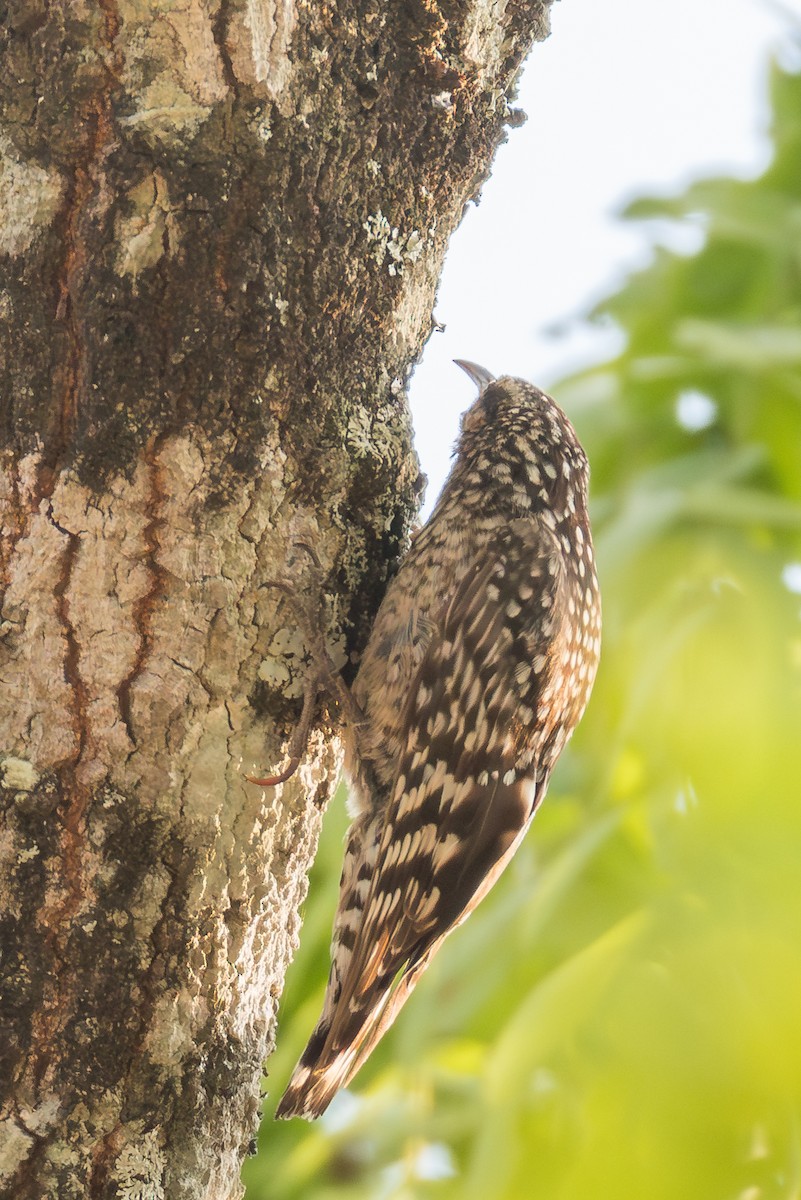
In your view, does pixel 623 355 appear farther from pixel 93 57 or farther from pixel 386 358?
pixel 93 57

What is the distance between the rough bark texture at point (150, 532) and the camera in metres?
1.63

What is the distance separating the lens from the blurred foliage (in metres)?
2.12

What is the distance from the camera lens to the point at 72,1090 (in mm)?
1600

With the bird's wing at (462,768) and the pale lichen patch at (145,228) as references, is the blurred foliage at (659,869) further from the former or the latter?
the pale lichen patch at (145,228)

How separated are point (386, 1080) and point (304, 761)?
114 cm

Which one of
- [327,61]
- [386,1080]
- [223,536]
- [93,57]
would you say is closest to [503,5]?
[327,61]

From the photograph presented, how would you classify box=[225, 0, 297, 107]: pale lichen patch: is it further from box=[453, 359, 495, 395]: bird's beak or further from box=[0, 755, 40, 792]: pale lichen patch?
box=[453, 359, 495, 395]: bird's beak

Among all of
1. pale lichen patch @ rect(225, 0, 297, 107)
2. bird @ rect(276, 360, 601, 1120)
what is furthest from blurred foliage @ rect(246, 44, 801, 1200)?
pale lichen patch @ rect(225, 0, 297, 107)

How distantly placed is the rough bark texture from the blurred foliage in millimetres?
770

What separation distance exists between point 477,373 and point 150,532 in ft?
4.75

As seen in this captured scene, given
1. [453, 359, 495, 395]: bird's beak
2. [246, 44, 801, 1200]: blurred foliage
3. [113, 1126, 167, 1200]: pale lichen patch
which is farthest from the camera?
[453, 359, 495, 395]: bird's beak

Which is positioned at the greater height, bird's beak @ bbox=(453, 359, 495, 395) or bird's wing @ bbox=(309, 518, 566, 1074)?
bird's beak @ bbox=(453, 359, 495, 395)

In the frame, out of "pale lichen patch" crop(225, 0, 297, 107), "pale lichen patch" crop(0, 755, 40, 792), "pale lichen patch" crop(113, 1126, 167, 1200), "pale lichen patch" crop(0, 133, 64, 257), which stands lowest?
"pale lichen patch" crop(113, 1126, 167, 1200)

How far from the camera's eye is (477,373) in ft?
9.79
